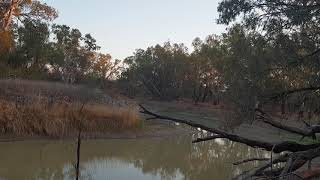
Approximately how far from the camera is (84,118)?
2142 centimetres

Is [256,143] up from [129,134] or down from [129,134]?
up

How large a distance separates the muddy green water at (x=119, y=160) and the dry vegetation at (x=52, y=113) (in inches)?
33.7

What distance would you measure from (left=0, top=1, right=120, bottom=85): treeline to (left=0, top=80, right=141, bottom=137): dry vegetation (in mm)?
5909

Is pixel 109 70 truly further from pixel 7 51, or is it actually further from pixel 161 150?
pixel 161 150

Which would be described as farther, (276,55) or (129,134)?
(129,134)

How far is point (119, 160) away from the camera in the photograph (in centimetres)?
1720

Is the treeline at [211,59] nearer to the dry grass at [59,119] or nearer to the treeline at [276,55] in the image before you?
the treeline at [276,55]

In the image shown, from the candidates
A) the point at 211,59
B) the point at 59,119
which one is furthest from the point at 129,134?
the point at 211,59

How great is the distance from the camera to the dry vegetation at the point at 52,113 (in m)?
18.8

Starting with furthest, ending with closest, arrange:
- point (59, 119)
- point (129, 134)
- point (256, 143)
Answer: point (129, 134)
point (59, 119)
point (256, 143)

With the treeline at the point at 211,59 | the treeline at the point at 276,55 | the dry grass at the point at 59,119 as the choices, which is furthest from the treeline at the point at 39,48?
the treeline at the point at 276,55

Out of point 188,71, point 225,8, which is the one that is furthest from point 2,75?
point 188,71

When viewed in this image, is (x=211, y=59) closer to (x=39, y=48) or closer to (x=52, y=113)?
(x=39, y=48)

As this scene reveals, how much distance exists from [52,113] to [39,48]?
801 inches
